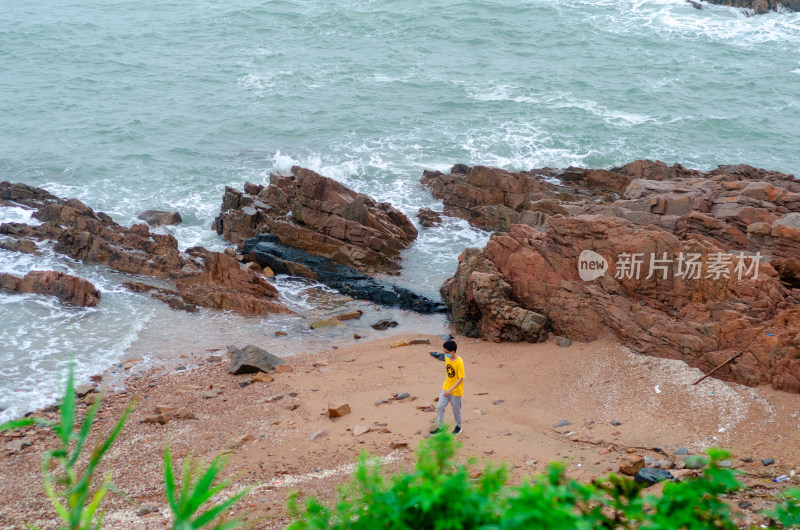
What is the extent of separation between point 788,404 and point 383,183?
18.1 meters

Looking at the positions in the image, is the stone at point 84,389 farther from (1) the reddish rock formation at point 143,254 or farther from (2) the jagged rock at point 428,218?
(2) the jagged rock at point 428,218

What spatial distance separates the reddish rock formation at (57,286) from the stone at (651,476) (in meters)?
13.6

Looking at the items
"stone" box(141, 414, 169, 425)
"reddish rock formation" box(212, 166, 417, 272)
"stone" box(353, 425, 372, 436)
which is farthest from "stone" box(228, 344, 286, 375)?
"reddish rock formation" box(212, 166, 417, 272)

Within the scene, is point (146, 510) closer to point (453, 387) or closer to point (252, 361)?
point (453, 387)

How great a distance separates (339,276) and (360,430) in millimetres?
8570

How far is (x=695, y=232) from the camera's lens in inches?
516

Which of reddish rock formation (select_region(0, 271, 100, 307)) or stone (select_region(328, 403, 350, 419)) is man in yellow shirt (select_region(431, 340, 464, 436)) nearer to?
stone (select_region(328, 403, 350, 419))

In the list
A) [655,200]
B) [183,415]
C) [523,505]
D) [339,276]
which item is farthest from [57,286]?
[523,505]

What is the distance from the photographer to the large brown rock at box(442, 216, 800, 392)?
1045cm

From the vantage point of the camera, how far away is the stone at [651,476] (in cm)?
762

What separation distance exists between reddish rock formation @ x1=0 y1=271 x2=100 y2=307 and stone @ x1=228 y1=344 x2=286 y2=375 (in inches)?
217

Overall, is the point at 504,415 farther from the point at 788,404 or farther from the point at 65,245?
the point at 65,245

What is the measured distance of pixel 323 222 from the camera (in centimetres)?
1959

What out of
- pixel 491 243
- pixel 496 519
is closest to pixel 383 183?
pixel 491 243
